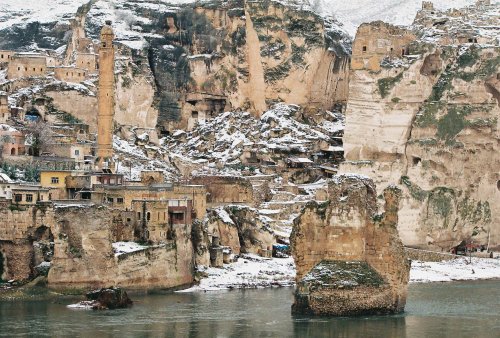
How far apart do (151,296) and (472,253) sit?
30.8m

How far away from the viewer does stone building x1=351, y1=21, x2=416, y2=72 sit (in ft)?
325

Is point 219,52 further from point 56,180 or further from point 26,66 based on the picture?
point 56,180

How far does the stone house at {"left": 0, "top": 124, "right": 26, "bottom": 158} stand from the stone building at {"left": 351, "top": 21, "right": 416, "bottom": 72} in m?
24.5

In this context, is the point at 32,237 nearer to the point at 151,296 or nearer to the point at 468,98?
the point at 151,296

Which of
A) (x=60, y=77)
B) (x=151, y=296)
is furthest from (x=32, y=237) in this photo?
(x=60, y=77)

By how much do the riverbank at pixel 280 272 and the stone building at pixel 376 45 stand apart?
15663 millimetres

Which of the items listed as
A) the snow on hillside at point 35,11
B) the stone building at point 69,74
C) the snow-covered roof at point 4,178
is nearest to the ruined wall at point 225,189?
the snow-covered roof at point 4,178

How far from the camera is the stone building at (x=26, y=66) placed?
9975 centimetres

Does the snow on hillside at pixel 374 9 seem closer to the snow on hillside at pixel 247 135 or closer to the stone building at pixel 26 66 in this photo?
the snow on hillside at pixel 247 135

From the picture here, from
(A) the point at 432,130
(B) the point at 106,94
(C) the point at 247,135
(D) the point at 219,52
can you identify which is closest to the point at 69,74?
(B) the point at 106,94

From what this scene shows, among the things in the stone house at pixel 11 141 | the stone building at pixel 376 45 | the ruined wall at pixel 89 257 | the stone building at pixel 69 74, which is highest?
the stone building at pixel 376 45

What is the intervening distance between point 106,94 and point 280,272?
63.5ft

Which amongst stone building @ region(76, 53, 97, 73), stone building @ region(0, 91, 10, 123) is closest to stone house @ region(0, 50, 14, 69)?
stone building @ region(76, 53, 97, 73)

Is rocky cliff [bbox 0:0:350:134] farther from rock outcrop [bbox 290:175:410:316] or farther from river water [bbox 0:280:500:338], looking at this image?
rock outcrop [bbox 290:175:410:316]
